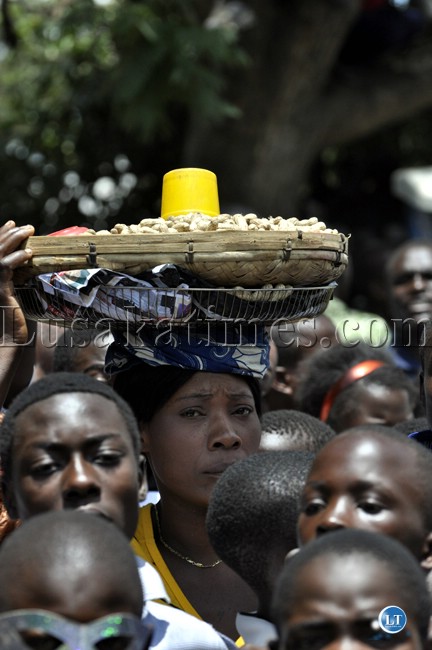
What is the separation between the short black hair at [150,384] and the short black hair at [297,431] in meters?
0.41

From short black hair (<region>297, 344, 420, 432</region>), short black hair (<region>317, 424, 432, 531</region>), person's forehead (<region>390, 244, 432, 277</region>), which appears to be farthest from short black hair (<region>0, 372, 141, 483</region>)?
person's forehead (<region>390, 244, 432, 277</region>)

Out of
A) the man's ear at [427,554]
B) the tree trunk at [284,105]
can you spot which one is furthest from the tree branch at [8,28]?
the man's ear at [427,554]

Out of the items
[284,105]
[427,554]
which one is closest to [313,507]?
[427,554]

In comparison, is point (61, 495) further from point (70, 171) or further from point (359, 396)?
point (70, 171)

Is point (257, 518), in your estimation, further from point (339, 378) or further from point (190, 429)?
point (339, 378)

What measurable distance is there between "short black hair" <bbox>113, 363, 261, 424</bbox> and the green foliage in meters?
3.64

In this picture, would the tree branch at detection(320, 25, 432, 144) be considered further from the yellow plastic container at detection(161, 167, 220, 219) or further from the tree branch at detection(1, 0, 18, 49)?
the yellow plastic container at detection(161, 167, 220, 219)

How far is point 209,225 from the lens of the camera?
3.34m

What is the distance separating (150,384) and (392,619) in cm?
162

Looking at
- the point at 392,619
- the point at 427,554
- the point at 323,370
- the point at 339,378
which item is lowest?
the point at 392,619

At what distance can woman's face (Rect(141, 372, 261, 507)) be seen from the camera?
353 cm

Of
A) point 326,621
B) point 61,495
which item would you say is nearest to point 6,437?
point 61,495

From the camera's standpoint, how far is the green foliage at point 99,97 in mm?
7125

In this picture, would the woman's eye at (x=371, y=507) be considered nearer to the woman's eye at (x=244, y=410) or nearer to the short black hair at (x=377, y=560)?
the short black hair at (x=377, y=560)
